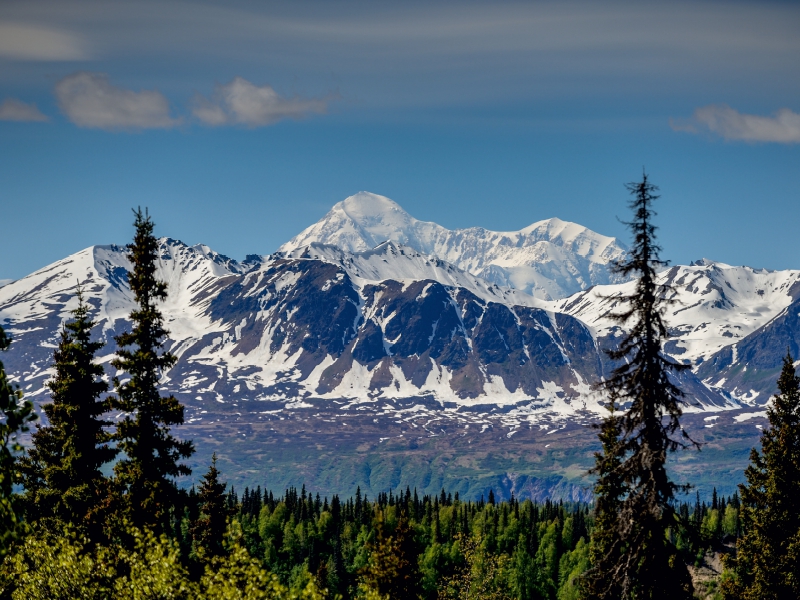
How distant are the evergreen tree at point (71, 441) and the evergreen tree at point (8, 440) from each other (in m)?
27.7

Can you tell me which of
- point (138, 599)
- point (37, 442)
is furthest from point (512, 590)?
point (138, 599)

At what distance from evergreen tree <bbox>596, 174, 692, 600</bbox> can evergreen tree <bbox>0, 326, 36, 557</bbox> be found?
A: 21137 mm

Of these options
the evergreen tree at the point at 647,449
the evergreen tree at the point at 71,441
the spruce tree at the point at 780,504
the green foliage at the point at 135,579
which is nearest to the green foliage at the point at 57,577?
the green foliage at the point at 135,579

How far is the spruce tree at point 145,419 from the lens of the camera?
4828 centimetres

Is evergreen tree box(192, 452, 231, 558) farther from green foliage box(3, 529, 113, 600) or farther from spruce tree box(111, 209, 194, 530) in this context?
green foliage box(3, 529, 113, 600)

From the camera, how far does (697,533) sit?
1453 inches

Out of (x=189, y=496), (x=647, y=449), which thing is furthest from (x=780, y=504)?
(x=189, y=496)

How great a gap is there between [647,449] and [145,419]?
2527 cm

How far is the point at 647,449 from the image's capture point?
120ft

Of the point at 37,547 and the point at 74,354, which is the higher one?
the point at 74,354

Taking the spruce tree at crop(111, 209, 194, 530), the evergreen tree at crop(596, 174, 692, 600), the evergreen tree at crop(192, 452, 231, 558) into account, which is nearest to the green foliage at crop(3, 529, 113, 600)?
the spruce tree at crop(111, 209, 194, 530)

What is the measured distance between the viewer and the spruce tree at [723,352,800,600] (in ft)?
195

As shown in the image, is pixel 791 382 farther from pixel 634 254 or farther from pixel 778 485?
pixel 634 254

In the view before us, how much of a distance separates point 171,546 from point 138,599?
2.79 m
